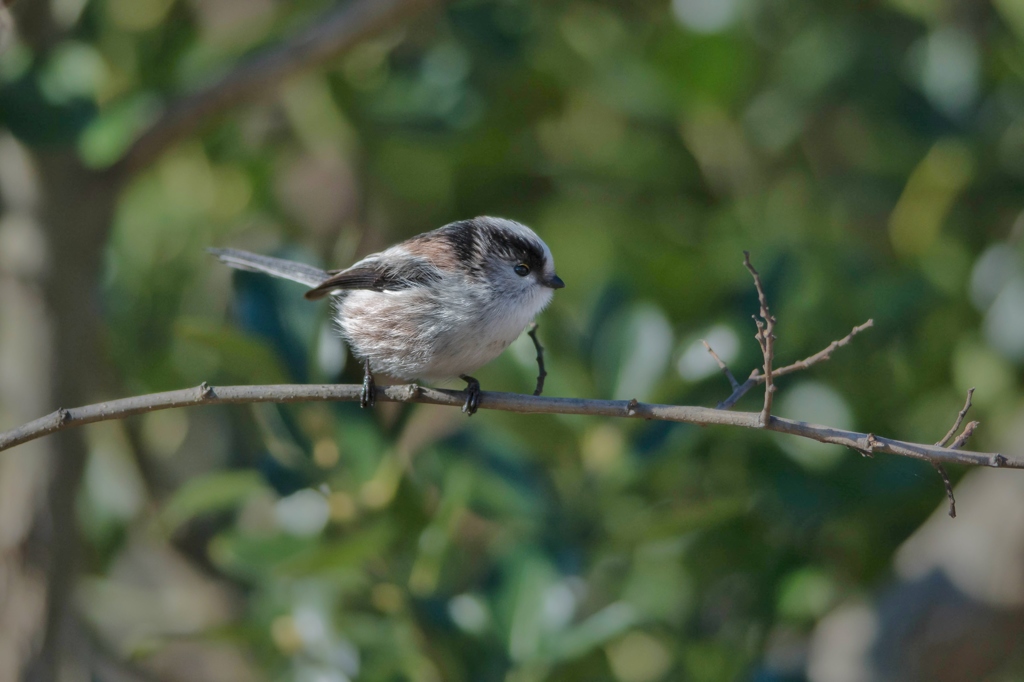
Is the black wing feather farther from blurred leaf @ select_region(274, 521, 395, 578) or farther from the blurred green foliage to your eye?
blurred leaf @ select_region(274, 521, 395, 578)

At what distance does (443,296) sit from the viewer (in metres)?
2.38

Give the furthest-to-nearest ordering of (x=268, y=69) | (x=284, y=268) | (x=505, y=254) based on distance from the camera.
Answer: (x=268, y=69) < (x=284, y=268) < (x=505, y=254)

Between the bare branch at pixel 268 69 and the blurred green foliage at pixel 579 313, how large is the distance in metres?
0.13

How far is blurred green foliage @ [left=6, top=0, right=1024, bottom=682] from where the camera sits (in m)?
2.79

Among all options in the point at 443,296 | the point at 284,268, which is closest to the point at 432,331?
the point at 443,296

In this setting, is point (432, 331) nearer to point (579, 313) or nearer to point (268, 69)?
point (579, 313)

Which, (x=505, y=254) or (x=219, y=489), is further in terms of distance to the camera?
(x=219, y=489)

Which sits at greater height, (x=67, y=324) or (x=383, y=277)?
(x=383, y=277)

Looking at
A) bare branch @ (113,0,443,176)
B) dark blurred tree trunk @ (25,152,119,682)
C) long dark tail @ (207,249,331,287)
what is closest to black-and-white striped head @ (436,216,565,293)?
long dark tail @ (207,249,331,287)

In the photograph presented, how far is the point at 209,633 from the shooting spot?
279cm

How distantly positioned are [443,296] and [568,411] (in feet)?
2.37

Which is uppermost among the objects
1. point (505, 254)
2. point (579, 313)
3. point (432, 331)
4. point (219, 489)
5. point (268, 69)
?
point (268, 69)

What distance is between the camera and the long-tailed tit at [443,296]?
229 centimetres

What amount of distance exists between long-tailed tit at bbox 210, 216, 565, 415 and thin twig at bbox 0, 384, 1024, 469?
20.6 inches
